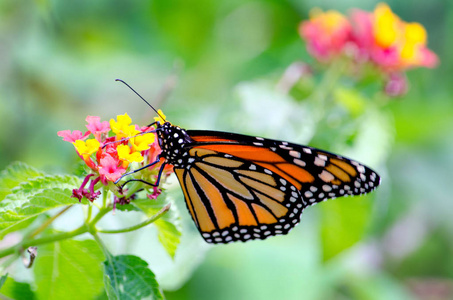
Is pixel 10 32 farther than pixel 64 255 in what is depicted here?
Yes

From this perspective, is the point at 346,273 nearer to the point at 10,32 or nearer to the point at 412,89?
the point at 412,89

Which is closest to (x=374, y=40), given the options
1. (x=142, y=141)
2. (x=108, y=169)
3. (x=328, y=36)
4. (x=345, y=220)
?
(x=328, y=36)

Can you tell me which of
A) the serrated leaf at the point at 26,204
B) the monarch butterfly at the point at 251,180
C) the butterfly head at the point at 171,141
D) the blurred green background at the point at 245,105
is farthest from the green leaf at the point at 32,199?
the blurred green background at the point at 245,105

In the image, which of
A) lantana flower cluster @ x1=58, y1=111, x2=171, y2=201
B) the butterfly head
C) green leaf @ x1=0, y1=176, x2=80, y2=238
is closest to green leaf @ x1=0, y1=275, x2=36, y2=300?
green leaf @ x1=0, y1=176, x2=80, y2=238

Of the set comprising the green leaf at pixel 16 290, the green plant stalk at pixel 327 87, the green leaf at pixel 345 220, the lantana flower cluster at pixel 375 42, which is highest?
the lantana flower cluster at pixel 375 42

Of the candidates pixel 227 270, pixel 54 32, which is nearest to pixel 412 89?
pixel 227 270

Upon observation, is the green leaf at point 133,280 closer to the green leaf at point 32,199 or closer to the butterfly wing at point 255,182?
the green leaf at point 32,199
